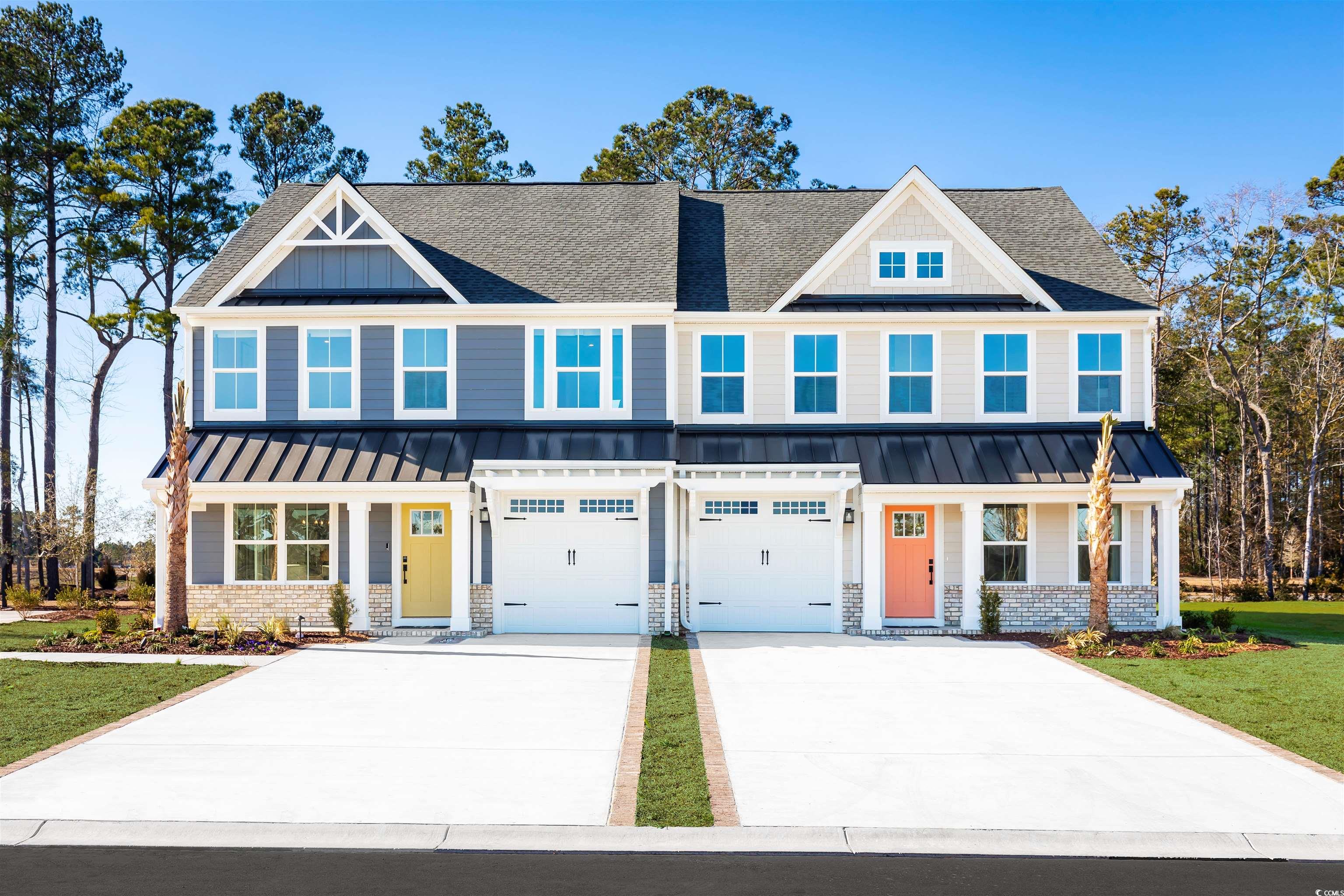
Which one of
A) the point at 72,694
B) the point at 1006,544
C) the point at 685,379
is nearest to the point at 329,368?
the point at 685,379

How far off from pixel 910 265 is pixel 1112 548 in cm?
671

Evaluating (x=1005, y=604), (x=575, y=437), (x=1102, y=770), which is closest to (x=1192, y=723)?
(x=1102, y=770)

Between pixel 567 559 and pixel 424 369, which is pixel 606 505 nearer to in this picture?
pixel 567 559

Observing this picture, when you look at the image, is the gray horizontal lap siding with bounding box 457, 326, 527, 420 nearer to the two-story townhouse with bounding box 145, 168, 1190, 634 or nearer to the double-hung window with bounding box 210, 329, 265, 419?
the two-story townhouse with bounding box 145, 168, 1190, 634

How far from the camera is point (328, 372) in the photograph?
1867 cm

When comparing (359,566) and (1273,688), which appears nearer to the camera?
(1273,688)

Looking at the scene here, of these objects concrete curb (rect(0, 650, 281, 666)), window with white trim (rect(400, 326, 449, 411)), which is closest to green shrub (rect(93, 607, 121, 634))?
concrete curb (rect(0, 650, 281, 666))

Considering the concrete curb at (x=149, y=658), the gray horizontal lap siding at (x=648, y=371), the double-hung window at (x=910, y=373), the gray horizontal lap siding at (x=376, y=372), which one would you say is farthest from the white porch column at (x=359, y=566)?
the double-hung window at (x=910, y=373)

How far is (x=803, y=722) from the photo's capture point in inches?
420

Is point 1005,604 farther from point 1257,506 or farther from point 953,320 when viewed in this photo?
point 1257,506

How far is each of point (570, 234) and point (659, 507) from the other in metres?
6.91

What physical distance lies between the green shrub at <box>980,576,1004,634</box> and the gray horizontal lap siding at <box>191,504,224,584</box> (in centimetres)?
1396

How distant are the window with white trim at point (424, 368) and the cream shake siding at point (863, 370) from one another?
7874 millimetres

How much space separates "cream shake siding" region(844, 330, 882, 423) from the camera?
745 inches
